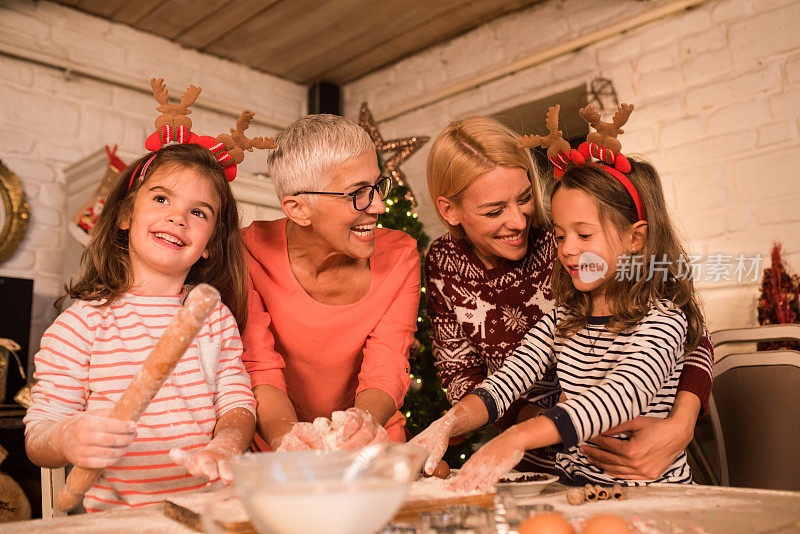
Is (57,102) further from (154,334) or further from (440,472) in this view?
(440,472)

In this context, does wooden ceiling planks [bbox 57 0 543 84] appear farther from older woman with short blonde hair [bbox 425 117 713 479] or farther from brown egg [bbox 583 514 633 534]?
brown egg [bbox 583 514 633 534]

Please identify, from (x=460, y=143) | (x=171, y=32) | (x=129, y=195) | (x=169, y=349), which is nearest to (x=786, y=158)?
(x=460, y=143)

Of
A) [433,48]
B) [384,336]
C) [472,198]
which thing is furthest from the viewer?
[433,48]

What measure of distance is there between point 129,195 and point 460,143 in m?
0.98

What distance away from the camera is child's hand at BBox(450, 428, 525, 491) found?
1.13 m

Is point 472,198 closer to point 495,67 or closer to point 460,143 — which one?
point 460,143

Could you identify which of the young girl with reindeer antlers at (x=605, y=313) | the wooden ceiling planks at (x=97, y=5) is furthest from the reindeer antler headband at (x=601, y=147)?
the wooden ceiling planks at (x=97, y=5)

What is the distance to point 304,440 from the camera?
4.30ft

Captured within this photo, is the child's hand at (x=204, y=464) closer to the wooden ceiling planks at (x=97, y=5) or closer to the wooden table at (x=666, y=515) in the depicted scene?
the wooden table at (x=666, y=515)

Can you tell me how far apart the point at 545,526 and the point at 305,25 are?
12.2 feet

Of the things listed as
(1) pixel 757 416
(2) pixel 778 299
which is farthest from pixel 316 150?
(2) pixel 778 299

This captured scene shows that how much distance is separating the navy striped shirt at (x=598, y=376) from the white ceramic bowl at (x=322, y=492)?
667 mm

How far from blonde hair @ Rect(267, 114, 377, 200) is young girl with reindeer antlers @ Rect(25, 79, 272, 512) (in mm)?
90

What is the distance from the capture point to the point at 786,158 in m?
2.83
